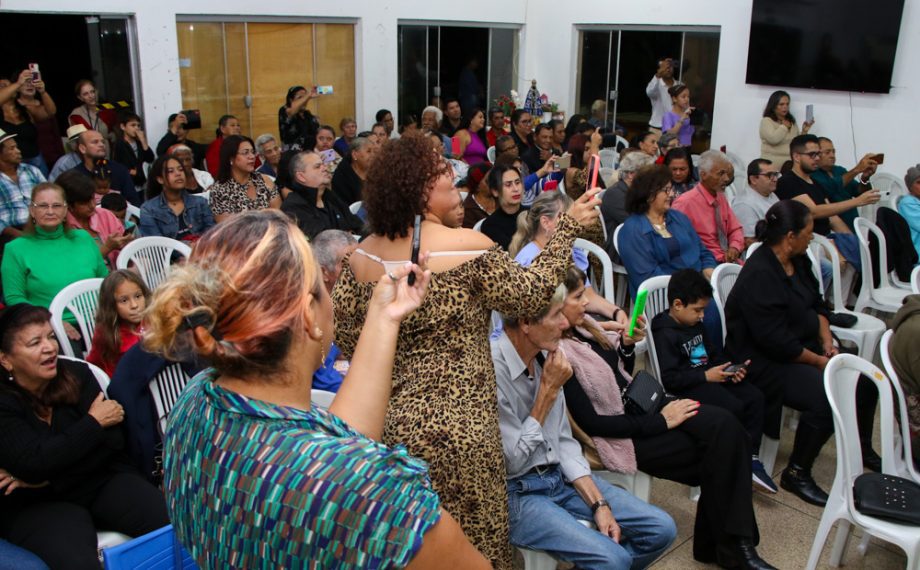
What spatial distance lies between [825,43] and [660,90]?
198 centimetres

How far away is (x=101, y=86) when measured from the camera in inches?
301

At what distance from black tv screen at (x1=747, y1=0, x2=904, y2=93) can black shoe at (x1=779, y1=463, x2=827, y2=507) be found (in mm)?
5875

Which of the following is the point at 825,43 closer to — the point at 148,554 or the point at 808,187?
the point at 808,187

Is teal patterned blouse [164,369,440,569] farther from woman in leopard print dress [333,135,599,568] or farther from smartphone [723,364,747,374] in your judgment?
smartphone [723,364,747,374]

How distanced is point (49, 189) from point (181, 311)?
3.70 metres

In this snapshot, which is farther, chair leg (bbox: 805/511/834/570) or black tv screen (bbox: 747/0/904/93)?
black tv screen (bbox: 747/0/904/93)

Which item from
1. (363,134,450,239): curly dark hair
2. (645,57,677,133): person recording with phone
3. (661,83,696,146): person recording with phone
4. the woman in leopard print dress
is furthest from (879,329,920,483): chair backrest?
(645,57,677,133): person recording with phone

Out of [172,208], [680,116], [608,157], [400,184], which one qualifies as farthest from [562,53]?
[400,184]

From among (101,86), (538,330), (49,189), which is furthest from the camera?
(101,86)

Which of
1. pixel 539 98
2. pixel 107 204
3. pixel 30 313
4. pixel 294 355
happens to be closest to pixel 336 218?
pixel 107 204

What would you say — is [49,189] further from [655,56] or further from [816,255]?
[655,56]

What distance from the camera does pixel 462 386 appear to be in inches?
89.5

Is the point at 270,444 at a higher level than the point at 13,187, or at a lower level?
higher

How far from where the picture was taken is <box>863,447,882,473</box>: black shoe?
3.88 metres
